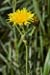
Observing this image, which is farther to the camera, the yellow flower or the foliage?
the foliage

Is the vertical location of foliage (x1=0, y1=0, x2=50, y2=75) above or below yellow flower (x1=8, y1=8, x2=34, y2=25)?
below

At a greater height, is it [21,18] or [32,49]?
[21,18]

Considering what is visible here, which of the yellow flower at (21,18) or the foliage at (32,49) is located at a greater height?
the yellow flower at (21,18)

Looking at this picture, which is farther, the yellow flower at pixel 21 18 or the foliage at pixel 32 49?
the foliage at pixel 32 49

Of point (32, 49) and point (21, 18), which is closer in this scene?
point (21, 18)

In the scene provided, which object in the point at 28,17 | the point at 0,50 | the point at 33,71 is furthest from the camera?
the point at 0,50

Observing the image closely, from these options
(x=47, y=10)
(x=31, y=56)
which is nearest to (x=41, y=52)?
(x=31, y=56)

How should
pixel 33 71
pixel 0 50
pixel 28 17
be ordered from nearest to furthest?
pixel 28 17, pixel 33 71, pixel 0 50

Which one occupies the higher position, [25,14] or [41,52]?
[25,14]

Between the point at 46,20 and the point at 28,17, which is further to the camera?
the point at 46,20

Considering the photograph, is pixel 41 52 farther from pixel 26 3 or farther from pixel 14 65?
pixel 26 3
